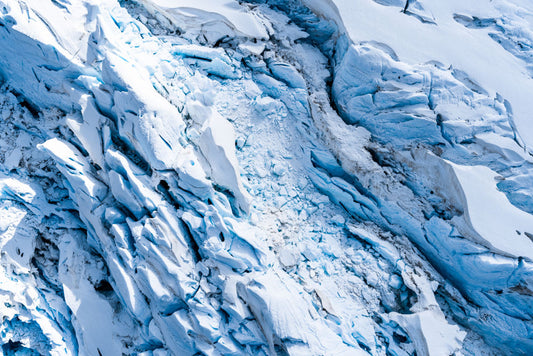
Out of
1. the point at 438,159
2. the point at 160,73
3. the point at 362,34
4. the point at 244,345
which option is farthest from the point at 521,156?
the point at 160,73

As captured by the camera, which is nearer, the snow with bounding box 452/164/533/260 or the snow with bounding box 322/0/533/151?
the snow with bounding box 452/164/533/260

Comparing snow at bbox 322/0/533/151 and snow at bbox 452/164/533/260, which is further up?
snow at bbox 322/0/533/151

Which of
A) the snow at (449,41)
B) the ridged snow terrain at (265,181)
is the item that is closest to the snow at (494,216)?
the ridged snow terrain at (265,181)

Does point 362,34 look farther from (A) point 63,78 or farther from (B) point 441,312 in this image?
(A) point 63,78

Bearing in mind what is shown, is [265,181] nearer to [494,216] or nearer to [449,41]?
[494,216]

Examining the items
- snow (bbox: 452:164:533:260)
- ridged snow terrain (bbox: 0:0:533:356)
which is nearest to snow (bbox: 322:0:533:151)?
ridged snow terrain (bbox: 0:0:533:356)

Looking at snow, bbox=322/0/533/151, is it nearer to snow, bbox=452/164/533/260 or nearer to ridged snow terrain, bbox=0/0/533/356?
ridged snow terrain, bbox=0/0/533/356

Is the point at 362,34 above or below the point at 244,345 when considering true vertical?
above

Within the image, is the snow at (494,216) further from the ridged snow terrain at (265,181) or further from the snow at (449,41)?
the snow at (449,41)

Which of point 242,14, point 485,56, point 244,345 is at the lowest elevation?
point 244,345
